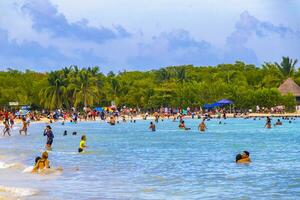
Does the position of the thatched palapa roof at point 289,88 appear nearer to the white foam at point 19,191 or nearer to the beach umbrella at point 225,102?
the beach umbrella at point 225,102

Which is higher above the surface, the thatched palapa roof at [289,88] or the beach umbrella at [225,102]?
the thatched palapa roof at [289,88]

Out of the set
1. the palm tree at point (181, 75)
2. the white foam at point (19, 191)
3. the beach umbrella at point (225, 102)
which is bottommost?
the white foam at point (19, 191)

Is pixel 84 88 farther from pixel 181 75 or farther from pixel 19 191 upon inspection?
pixel 19 191

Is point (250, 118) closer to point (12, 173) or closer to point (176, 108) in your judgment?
point (176, 108)

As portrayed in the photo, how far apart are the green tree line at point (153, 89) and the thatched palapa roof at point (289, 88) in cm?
208

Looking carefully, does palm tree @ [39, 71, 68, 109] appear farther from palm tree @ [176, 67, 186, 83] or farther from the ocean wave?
the ocean wave

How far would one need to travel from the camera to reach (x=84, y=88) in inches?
4114

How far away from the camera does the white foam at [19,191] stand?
17688 millimetres

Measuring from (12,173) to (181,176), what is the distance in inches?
249

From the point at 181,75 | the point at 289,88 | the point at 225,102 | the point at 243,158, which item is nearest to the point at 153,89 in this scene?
the point at 181,75

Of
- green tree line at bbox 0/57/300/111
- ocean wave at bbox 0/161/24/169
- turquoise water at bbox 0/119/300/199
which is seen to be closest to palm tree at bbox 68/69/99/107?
green tree line at bbox 0/57/300/111

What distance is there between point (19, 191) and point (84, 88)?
285 ft

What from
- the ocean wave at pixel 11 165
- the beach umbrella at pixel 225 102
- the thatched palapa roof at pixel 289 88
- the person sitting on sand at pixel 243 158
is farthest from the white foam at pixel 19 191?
the thatched palapa roof at pixel 289 88

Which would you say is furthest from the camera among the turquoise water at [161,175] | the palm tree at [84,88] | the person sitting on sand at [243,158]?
the palm tree at [84,88]
